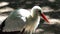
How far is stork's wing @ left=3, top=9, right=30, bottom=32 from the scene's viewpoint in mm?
3723

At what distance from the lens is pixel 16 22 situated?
3791 mm

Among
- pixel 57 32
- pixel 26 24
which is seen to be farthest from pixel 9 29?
pixel 57 32

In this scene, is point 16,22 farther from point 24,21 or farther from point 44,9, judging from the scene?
point 44,9

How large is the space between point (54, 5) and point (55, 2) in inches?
6.1

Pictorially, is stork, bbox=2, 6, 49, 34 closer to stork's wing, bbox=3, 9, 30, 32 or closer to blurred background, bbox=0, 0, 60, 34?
stork's wing, bbox=3, 9, 30, 32

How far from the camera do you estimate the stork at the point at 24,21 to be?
3619 mm

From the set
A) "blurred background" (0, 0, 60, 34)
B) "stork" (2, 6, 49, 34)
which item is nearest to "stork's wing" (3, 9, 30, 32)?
"stork" (2, 6, 49, 34)

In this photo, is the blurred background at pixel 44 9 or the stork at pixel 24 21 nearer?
the stork at pixel 24 21

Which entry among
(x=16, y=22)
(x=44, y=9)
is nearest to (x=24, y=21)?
(x=16, y=22)

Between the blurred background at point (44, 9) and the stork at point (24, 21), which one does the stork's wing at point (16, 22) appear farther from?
Answer: the blurred background at point (44, 9)

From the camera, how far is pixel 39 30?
172 inches

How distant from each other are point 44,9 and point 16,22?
1.63m

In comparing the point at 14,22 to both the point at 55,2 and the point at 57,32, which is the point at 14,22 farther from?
the point at 55,2

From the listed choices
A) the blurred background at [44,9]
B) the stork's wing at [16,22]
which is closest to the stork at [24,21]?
the stork's wing at [16,22]
